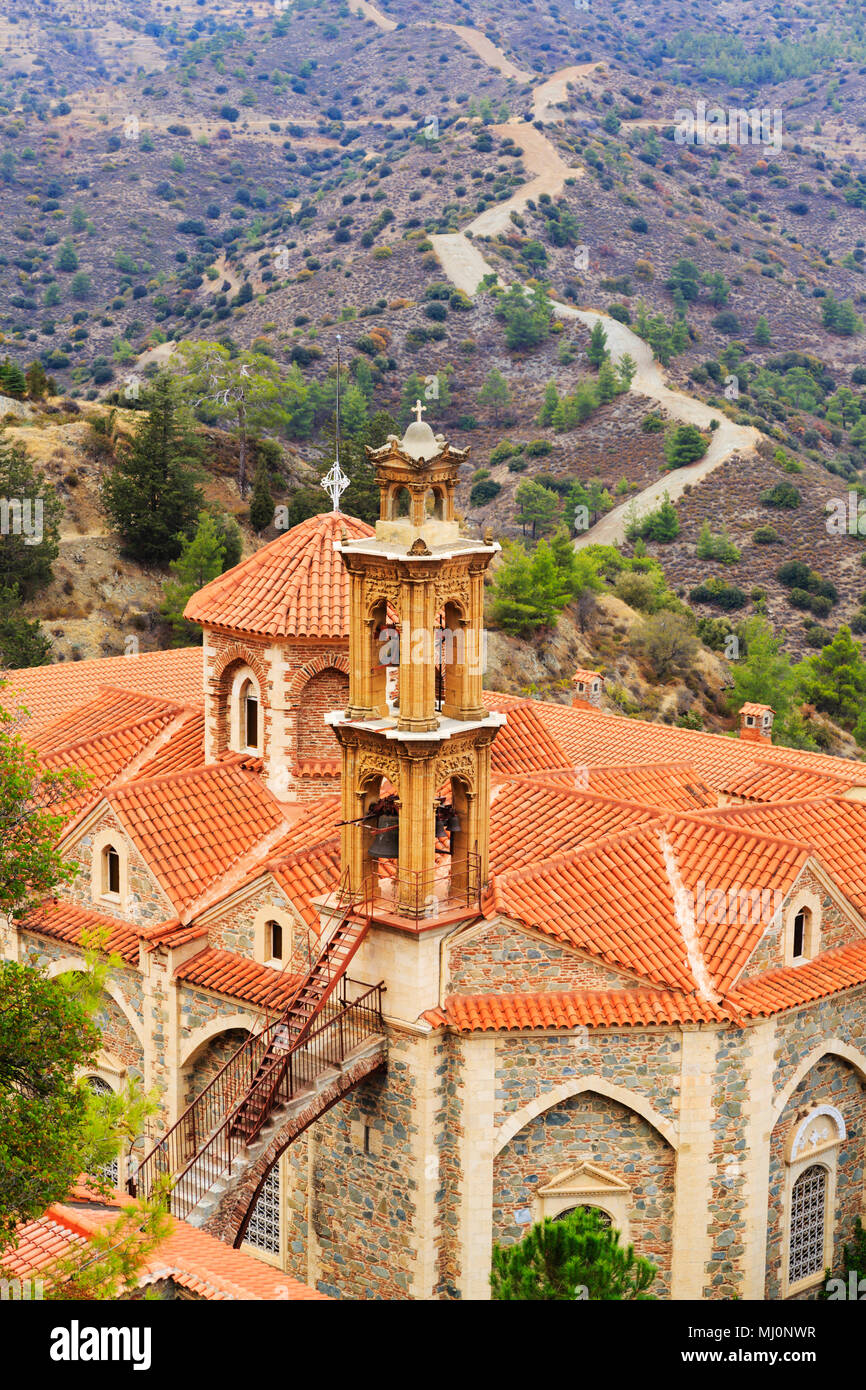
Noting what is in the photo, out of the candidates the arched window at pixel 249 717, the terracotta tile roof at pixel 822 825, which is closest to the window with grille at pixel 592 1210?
the terracotta tile roof at pixel 822 825

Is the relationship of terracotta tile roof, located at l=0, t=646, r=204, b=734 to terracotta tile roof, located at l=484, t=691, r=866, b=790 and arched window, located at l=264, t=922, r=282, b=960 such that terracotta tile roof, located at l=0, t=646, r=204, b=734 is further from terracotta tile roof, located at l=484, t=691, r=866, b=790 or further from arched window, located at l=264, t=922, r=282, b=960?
arched window, located at l=264, t=922, r=282, b=960

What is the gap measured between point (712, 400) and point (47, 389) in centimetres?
5789

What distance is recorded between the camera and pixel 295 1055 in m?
25.5

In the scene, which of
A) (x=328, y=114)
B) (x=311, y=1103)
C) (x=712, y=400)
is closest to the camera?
(x=311, y=1103)

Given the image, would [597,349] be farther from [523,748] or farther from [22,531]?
[523,748]

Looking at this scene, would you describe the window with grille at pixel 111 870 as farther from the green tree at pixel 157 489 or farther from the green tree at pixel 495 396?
the green tree at pixel 495 396

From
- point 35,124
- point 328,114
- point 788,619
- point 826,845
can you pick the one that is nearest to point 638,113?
point 328,114

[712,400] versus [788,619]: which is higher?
[712,400]

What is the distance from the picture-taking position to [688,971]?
26375 mm

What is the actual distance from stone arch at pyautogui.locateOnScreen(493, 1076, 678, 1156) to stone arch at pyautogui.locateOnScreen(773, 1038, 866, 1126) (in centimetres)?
215

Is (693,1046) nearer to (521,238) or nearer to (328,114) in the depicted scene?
(521,238)

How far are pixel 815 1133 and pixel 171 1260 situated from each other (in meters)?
12.2

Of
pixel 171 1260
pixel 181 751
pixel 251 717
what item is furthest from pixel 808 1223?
pixel 181 751

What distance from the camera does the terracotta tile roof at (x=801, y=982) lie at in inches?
1017
